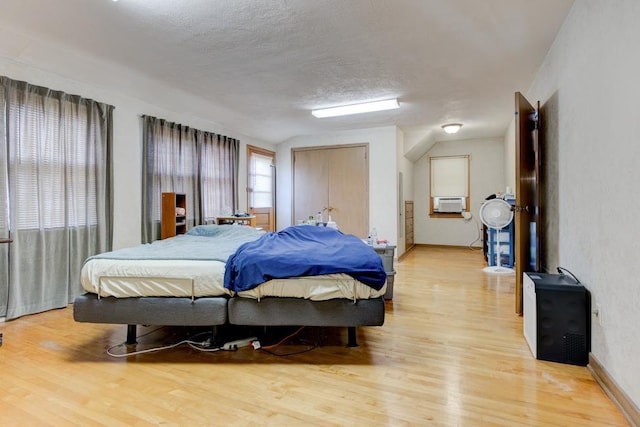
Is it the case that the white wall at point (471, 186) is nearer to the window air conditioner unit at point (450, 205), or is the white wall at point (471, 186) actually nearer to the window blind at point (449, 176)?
the window blind at point (449, 176)

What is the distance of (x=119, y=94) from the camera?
13.1ft

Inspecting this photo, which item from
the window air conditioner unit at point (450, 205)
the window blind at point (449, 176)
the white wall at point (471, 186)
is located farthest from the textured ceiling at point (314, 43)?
the window air conditioner unit at point (450, 205)

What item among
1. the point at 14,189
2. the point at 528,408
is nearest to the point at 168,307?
the point at 14,189

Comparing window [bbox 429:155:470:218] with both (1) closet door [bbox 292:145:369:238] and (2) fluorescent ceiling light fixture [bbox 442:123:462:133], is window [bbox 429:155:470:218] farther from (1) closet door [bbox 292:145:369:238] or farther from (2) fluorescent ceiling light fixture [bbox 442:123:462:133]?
(1) closet door [bbox 292:145:369:238]

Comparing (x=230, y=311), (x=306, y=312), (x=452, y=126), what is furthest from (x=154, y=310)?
(x=452, y=126)

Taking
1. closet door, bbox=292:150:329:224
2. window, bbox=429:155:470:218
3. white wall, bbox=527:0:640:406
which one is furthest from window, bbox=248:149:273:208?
white wall, bbox=527:0:640:406

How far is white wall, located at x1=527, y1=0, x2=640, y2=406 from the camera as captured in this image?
1.62m

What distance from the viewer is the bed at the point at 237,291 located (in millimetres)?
2258

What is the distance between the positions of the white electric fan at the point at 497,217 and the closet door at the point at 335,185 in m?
2.09

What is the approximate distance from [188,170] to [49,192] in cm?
183

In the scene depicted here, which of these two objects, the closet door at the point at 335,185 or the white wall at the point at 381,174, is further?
the closet door at the point at 335,185

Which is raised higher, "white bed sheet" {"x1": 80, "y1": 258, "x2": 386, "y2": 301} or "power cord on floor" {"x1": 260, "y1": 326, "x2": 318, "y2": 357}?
"white bed sheet" {"x1": 80, "y1": 258, "x2": 386, "y2": 301}

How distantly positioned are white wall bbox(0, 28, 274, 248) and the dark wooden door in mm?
3847

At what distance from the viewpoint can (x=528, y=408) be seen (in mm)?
1698
